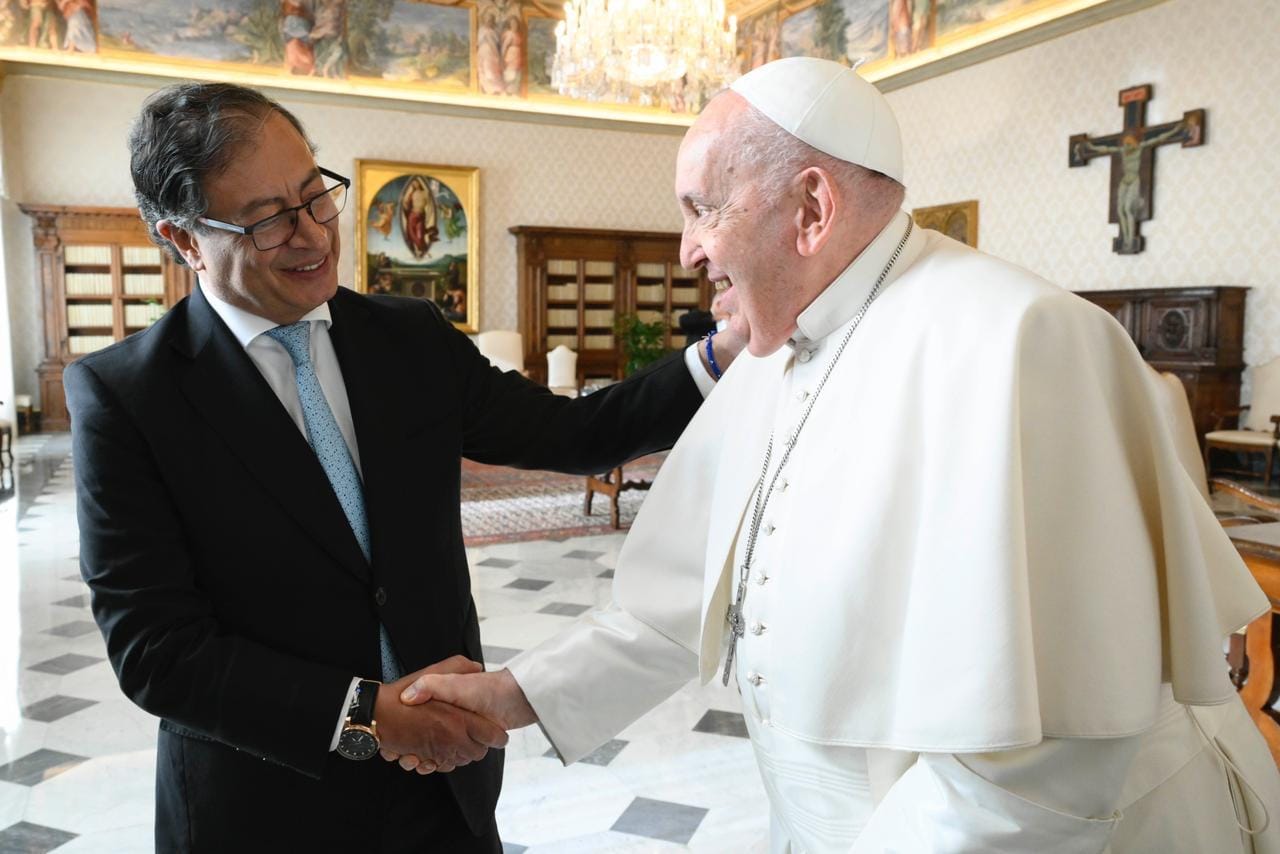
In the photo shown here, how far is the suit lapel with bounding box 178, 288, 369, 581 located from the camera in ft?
4.99

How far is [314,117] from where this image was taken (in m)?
14.1

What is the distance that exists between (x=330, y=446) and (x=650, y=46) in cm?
861

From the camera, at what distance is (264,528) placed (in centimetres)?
152

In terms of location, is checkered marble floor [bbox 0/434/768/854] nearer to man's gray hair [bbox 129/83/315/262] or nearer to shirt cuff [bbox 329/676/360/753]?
shirt cuff [bbox 329/676/360/753]

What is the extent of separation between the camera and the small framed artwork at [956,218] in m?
12.4

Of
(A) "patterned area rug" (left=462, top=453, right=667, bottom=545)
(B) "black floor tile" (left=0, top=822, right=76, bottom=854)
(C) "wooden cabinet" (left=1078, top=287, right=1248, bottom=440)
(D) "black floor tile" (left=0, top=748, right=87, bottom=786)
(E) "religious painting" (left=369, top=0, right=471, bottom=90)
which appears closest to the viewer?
(B) "black floor tile" (left=0, top=822, right=76, bottom=854)

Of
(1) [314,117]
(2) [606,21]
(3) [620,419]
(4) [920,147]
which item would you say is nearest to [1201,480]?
(3) [620,419]

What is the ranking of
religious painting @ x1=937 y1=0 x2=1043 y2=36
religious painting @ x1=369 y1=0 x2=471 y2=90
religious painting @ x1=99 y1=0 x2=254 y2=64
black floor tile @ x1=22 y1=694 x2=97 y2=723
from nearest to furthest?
black floor tile @ x1=22 y1=694 x2=97 y2=723 → religious painting @ x1=937 y1=0 x2=1043 y2=36 → religious painting @ x1=99 y1=0 x2=254 y2=64 → religious painting @ x1=369 y1=0 x2=471 y2=90

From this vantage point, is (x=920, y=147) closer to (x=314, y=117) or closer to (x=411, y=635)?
(x=314, y=117)

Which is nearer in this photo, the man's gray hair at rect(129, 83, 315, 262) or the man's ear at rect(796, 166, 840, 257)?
the man's ear at rect(796, 166, 840, 257)

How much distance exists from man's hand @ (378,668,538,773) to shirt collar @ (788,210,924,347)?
0.79 metres

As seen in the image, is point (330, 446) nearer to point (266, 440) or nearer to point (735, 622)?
point (266, 440)

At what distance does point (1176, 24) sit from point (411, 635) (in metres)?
11.1

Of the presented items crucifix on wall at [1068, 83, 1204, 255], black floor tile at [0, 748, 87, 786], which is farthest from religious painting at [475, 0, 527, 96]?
black floor tile at [0, 748, 87, 786]
